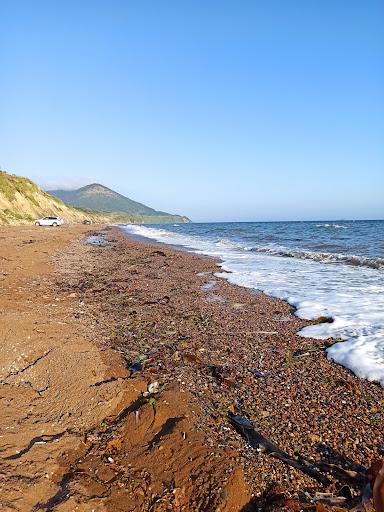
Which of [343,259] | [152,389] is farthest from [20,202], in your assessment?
[152,389]

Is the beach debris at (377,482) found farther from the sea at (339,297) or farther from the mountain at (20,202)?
the mountain at (20,202)

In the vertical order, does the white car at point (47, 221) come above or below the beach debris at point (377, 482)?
above

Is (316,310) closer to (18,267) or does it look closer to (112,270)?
(112,270)

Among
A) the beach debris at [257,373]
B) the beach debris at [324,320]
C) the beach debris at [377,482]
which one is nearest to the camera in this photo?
the beach debris at [377,482]

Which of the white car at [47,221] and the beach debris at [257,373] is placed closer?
the beach debris at [257,373]

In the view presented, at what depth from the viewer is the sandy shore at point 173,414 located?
261cm

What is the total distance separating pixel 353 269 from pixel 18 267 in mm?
12505

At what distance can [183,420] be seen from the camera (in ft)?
11.1

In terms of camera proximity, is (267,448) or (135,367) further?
(135,367)

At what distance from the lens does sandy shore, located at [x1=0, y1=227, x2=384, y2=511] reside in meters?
2.61

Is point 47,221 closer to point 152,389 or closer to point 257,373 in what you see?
point 152,389

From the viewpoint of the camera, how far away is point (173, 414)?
3.51 m

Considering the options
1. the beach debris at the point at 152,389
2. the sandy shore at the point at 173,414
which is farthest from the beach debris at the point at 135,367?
the beach debris at the point at 152,389

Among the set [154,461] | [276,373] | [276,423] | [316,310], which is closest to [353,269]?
[316,310]
